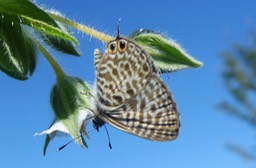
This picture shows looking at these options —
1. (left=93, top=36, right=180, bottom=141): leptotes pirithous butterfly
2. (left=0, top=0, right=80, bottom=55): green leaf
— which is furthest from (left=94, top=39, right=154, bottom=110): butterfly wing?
(left=0, top=0, right=80, bottom=55): green leaf

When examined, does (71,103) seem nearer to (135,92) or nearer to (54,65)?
(54,65)

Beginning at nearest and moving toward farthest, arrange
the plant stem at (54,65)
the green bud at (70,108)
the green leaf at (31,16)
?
the green leaf at (31,16) → the green bud at (70,108) → the plant stem at (54,65)

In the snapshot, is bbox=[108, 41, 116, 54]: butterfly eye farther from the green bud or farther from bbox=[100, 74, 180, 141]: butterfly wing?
the green bud

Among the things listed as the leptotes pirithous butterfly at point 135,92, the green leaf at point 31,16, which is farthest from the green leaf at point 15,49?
the leptotes pirithous butterfly at point 135,92

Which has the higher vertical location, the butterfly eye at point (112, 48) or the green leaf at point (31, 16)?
the green leaf at point (31, 16)

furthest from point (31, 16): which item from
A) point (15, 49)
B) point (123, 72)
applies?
point (123, 72)

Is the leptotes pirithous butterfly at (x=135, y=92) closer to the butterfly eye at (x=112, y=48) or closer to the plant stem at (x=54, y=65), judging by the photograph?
the butterfly eye at (x=112, y=48)

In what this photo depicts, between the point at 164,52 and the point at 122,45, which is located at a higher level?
the point at 164,52
